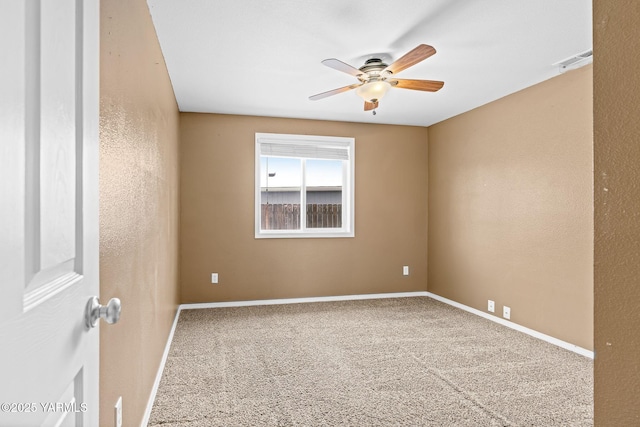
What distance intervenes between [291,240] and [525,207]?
8.95 ft

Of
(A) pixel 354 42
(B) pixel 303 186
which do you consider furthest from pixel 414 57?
(B) pixel 303 186

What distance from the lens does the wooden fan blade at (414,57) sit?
2396 mm

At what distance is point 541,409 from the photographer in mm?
2328

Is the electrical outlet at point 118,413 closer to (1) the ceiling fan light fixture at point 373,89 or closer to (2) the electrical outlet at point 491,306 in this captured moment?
(1) the ceiling fan light fixture at point 373,89

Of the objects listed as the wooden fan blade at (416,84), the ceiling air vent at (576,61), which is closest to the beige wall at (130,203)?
the wooden fan blade at (416,84)


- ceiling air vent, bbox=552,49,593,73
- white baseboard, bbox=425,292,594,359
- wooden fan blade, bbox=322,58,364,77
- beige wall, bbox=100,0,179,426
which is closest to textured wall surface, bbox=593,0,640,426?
beige wall, bbox=100,0,179,426

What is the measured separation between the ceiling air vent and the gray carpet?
236 centimetres

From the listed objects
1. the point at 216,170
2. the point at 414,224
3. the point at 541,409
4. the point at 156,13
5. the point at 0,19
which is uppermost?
the point at 156,13

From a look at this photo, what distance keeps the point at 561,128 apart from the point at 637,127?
3202mm

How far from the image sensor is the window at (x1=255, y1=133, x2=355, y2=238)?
5.03 meters

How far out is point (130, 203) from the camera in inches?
68.9

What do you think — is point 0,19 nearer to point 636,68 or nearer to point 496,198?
point 636,68

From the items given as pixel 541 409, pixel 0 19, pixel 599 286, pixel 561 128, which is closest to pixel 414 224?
pixel 561 128

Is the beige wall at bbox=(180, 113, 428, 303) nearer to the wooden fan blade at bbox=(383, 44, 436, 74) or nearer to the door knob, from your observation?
the wooden fan blade at bbox=(383, 44, 436, 74)
